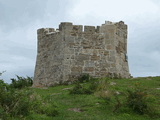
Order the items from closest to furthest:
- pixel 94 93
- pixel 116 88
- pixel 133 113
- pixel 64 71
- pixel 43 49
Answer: pixel 133 113 → pixel 94 93 → pixel 116 88 → pixel 64 71 → pixel 43 49

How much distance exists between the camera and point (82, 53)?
13.7 meters

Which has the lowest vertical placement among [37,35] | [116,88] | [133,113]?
[133,113]

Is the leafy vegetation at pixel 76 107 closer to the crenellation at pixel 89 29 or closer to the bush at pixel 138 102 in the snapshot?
the bush at pixel 138 102

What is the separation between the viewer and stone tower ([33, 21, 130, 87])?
13562mm

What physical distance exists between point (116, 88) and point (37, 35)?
7851 millimetres

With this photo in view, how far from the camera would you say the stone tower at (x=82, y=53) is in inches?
534

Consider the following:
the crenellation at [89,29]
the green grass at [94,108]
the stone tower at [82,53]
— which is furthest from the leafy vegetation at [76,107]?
the crenellation at [89,29]

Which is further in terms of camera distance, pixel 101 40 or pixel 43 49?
pixel 43 49

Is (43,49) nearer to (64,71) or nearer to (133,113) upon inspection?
(64,71)

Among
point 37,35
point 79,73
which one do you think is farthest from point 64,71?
point 37,35

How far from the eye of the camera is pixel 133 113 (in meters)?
7.06

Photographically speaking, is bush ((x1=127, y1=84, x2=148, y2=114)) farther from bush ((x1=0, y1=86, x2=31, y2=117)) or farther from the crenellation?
the crenellation

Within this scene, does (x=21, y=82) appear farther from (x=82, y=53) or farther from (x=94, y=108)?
(x=94, y=108)

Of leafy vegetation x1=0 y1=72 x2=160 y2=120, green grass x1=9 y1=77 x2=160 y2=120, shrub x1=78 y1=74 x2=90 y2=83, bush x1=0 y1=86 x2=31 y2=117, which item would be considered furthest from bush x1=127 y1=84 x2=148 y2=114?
shrub x1=78 y1=74 x2=90 y2=83
